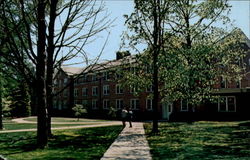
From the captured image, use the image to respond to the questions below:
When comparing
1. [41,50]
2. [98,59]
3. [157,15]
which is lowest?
[98,59]

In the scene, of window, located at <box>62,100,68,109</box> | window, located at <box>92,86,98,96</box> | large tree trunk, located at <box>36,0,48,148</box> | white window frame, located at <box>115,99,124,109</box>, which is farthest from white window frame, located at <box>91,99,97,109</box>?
large tree trunk, located at <box>36,0,48,148</box>

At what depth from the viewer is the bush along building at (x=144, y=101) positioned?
3147 cm

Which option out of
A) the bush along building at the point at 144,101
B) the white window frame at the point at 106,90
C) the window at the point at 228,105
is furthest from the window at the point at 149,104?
the white window frame at the point at 106,90

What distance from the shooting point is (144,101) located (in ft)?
133

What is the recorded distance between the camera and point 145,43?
19.3 metres

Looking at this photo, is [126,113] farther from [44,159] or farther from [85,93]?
[85,93]

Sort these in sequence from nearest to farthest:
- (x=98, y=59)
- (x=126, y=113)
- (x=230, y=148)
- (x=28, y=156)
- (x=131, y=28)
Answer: (x=98, y=59) < (x=28, y=156) < (x=230, y=148) < (x=131, y=28) < (x=126, y=113)

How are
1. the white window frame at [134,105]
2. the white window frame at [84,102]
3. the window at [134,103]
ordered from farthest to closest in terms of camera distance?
the white window frame at [84,102] → the window at [134,103] → the white window frame at [134,105]

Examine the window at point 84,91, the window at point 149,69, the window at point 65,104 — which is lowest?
the window at point 65,104

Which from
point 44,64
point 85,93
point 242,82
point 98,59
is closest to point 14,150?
point 44,64

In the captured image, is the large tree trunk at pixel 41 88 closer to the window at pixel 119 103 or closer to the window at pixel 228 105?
the window at pixel 228 105

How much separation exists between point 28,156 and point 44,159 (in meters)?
0.95

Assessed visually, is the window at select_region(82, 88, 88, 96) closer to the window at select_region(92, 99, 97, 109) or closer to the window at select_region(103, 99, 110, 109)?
the window at select_region(92, 99, 97, 109)

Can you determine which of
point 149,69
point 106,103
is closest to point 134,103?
point 106,103
